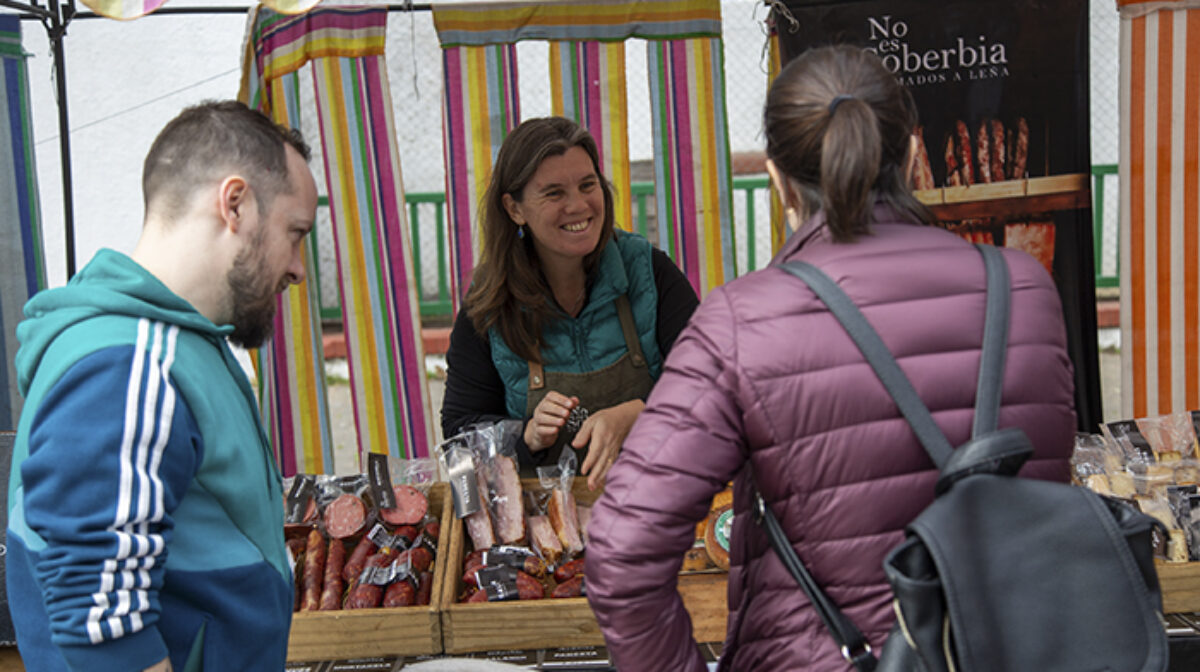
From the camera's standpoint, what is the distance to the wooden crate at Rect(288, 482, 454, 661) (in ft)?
7.37

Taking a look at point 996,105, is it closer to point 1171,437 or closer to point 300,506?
point 1171,437

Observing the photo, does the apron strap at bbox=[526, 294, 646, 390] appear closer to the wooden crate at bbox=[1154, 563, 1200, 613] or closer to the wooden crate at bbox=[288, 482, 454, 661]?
the wooden crate at bbox=[288, 482, 454, 661]

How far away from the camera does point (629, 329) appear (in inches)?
114

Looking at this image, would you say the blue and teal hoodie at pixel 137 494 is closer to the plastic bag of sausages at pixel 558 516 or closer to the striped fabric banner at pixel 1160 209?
the plastic bag of sausages at pixel 558 516

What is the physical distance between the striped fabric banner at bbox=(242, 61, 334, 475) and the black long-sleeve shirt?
3.58 feet

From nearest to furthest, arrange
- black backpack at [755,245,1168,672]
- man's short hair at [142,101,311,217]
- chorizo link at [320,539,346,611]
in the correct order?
black backpack at [755,245,1168,672] → man's short hair at [142,101,311,217] → chorizo link at [320,539,346,611]

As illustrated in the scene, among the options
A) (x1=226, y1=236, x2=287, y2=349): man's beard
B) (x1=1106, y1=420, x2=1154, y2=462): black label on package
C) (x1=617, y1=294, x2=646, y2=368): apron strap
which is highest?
(x1=226, y1=236, x2=287, y2=349): man's beard

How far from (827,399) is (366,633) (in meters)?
1.40

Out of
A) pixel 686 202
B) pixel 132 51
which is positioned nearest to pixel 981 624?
pixel 686 202

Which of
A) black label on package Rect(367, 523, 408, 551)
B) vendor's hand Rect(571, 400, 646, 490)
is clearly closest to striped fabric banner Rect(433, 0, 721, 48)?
vendor's hand Rect(571, 400, 646, 490)

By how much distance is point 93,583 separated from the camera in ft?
4.10

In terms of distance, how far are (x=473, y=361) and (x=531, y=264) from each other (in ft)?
1.09

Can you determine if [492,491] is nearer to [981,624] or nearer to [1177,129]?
[981,624]

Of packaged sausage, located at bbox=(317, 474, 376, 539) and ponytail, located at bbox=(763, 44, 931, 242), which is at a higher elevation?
ponytail, located at bbox=(763, 44, 931, 242)
